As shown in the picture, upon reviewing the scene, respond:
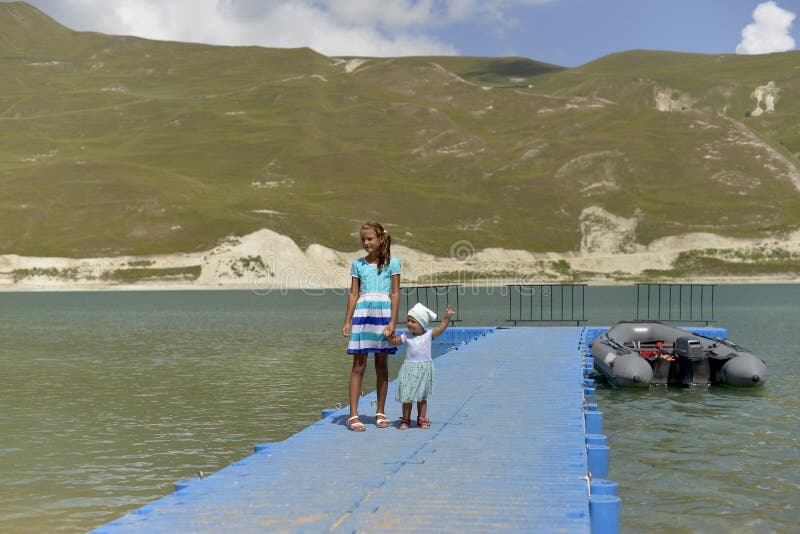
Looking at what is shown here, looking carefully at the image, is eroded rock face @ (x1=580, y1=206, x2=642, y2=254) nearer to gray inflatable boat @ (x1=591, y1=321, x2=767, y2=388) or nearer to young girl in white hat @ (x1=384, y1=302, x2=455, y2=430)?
gray inflatable boat @ (x1=591, y1=321, x2=767, y2=388)

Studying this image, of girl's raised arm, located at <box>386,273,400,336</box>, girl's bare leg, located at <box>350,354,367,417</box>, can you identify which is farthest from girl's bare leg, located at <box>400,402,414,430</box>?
girl's raised arm, located at <box>386,273,400,336</box>

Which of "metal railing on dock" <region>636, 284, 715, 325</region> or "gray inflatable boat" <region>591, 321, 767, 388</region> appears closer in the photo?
"gray inflatable boat" <region>591, 321, 767, 388</region>

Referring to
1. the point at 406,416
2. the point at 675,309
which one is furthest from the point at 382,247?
the point at 675,309

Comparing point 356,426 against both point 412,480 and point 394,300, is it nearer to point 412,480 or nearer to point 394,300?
point 394,300

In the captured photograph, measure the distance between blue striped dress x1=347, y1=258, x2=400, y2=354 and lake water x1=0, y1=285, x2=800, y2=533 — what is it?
3.38 m

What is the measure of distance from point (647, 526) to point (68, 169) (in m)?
184

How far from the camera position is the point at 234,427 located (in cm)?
2091

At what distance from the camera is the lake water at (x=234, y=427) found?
14125mm

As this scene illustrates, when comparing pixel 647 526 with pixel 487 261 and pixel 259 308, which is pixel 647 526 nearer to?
pixel 259 308

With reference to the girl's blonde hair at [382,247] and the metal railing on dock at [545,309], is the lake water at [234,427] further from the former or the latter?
the metal railing on dock at [545,309]

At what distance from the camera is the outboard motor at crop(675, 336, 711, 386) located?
90.3 ft

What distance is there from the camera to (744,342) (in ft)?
144

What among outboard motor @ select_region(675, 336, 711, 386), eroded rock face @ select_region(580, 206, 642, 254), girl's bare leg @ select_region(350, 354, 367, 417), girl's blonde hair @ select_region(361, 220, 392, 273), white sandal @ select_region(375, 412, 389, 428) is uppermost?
eroded rock face @ select_region(580, 206, 642, 254)

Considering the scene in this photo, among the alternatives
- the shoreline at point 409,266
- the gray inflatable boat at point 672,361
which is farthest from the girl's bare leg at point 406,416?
the shoreline at point 409,266
